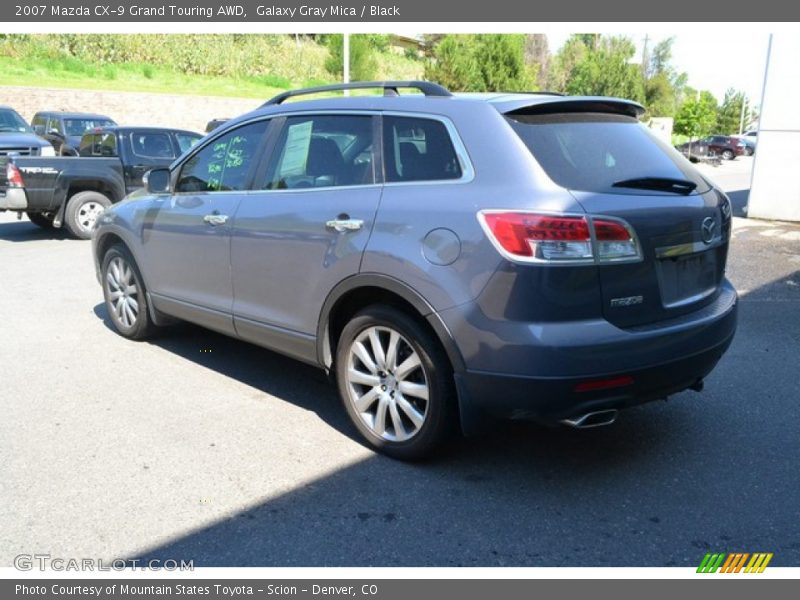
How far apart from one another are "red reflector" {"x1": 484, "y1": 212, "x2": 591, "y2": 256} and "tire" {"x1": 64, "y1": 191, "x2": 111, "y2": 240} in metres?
9.62

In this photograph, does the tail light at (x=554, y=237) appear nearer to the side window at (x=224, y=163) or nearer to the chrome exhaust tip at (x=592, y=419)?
the chrome exhaust tip at (x=592, y=419)

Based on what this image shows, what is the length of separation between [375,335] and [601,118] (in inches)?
64.5

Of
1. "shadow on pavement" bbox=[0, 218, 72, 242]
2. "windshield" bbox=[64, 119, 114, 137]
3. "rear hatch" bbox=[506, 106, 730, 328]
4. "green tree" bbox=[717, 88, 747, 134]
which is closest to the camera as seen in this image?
"rear hatch" bbox=[506, 106, 730, 328]

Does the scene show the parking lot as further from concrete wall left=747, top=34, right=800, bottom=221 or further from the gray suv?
concrete wall left=747, top=34, right=800, bottom=221

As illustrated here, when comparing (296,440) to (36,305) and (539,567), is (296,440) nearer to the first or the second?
(539,567)

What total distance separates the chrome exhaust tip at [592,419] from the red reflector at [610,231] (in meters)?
0.77

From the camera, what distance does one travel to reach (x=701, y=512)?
3.34m

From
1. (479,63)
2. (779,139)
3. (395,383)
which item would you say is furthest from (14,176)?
(479,63)

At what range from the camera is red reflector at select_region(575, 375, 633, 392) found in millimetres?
3240

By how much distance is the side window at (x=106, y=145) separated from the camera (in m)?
11.9

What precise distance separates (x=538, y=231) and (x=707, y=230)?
1.10 metres

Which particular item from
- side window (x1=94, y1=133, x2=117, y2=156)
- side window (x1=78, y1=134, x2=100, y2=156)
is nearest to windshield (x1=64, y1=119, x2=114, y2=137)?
side window (x1=78, y1=134, x2=100, y2=156)

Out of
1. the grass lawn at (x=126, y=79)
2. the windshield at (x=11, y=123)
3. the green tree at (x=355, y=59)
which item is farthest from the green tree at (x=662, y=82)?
the windshield at (x=11, y=123)

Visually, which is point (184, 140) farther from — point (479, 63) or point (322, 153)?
point (479, 63)
